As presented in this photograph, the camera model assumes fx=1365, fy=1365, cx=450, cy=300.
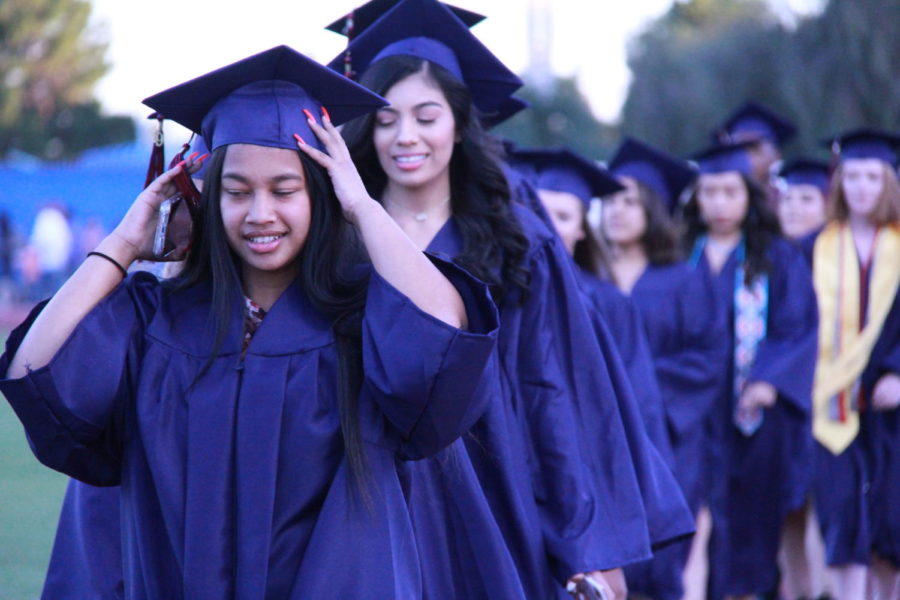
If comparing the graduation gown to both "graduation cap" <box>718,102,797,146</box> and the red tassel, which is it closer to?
"graduation cap" <box>718,102,797,146</box>

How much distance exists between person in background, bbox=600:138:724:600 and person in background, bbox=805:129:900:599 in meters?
0.64

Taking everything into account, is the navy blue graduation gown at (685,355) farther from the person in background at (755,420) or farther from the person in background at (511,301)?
the person in background at (511,301)

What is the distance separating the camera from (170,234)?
2879 millimetres

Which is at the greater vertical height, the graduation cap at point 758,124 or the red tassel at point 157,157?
the graduation cap at point 758,124

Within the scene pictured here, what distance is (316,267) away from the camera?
9.45 ft

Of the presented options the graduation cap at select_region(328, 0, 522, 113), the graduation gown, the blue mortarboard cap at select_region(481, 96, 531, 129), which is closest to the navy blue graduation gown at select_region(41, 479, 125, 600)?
the graduation cap at select_region(328, 0, 522, 113)

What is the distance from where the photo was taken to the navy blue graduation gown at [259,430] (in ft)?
8.82

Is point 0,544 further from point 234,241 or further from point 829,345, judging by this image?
point 234,241

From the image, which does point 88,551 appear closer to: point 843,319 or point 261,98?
point 261,98

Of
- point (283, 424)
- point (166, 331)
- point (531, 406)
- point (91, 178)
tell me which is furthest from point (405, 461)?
point (91, 178)

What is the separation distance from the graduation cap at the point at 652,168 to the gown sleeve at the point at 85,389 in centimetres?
444

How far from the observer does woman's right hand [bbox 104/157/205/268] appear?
287cm

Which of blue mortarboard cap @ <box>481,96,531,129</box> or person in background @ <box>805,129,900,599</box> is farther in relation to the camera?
person in background @ <box>805,129,900,599</box>

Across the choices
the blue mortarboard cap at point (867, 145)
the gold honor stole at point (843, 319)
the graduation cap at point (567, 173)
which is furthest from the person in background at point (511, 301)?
the blue mortarboard cap at point (867, 145)
